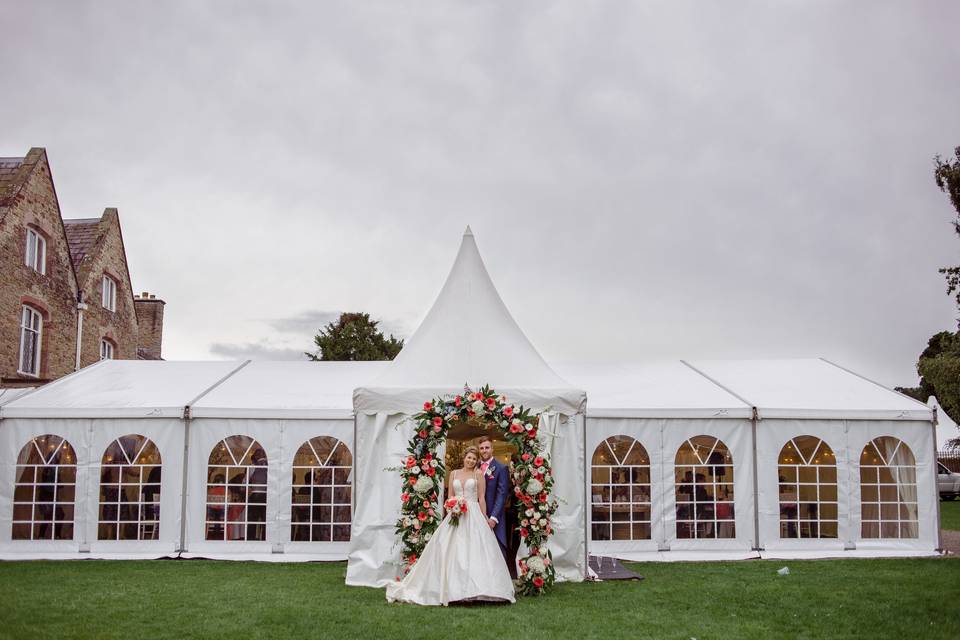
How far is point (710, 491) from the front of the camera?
12.8m

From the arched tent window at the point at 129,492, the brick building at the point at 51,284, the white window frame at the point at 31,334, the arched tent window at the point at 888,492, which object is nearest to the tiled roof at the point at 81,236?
the brick building at the point at 51,284

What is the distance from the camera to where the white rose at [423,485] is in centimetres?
928

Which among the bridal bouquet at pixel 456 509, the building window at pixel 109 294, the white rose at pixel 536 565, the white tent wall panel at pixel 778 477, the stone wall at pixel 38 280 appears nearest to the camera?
the bridal bouquet at pixel 456 509

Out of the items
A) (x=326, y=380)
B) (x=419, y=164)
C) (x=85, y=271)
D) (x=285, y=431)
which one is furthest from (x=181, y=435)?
(x=85, y=271)

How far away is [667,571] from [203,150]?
10.4m

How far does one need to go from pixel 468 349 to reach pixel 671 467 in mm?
4302

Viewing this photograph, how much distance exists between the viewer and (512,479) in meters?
9.76

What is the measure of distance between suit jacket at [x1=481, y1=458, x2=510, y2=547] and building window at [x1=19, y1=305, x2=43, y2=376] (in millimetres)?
13911

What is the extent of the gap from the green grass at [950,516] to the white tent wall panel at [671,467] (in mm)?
6915

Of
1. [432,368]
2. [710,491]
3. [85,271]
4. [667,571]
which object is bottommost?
[667,571]

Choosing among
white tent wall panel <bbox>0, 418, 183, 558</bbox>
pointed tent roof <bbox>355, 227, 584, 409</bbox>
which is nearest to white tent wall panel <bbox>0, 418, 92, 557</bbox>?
white tent wall panel <bbox>0, 418, 183, 558</bbox>

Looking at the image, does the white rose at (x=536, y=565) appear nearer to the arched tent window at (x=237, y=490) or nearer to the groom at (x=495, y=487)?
the groom at (x=495, y=487)

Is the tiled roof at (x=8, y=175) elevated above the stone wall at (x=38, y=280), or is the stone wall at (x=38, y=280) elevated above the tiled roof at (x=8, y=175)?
the tiled roof at (x=8, y=175)

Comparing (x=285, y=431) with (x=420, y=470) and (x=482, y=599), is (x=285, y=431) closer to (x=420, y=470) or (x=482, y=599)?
(x=420, y=470)
